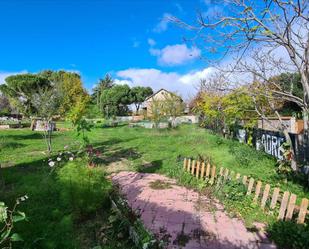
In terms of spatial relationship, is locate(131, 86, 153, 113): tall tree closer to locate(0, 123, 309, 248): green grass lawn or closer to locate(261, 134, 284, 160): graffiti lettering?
locate(0, 123, 309, 248): green grass lawn

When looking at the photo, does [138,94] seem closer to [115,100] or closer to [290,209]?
[115,100]

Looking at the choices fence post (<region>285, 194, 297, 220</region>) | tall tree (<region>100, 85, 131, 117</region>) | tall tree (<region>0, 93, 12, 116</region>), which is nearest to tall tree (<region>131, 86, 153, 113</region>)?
tall tree (<region>100, 85, 131, 117</region>)

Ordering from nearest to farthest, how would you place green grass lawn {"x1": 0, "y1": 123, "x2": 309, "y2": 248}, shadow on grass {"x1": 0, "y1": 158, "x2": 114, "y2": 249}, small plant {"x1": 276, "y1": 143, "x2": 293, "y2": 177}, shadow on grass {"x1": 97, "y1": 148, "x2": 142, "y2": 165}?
1. shadow on grass {"x1": 0, "y1": 158, "x2": 114, "y2": 249}
2. green grass lawn {"x1": 0, "y1": 123, "x2": 309, "y2": 248}
3. small plant {"x1": 276, "y1": 143, "x2": 293, "y2": 177}
4. shadow on grass {"x1": 97, "y1": 148, "x2": 142, "y2": 165}

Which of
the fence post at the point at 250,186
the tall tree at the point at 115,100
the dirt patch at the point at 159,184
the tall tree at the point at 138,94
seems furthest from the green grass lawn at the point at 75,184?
the tall tree at the point at 138,94

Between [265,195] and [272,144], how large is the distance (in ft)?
18.8

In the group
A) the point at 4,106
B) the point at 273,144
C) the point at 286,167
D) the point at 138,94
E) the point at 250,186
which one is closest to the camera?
the point at 250,186

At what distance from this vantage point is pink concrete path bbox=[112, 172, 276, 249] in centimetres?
427

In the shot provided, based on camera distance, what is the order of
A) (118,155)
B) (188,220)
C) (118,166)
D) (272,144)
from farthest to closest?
(118,155) → (272,144) → (118,166) → (188,220)

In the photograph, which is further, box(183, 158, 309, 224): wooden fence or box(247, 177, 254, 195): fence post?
box(247, 177, 254, 195): fence post

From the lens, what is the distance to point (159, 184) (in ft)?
24.4

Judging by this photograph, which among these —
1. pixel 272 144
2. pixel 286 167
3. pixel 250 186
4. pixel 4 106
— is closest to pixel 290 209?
pixel 250 186

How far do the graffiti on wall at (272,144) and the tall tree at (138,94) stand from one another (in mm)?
47159

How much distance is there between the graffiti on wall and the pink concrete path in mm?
4487

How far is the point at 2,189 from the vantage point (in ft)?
22.0
